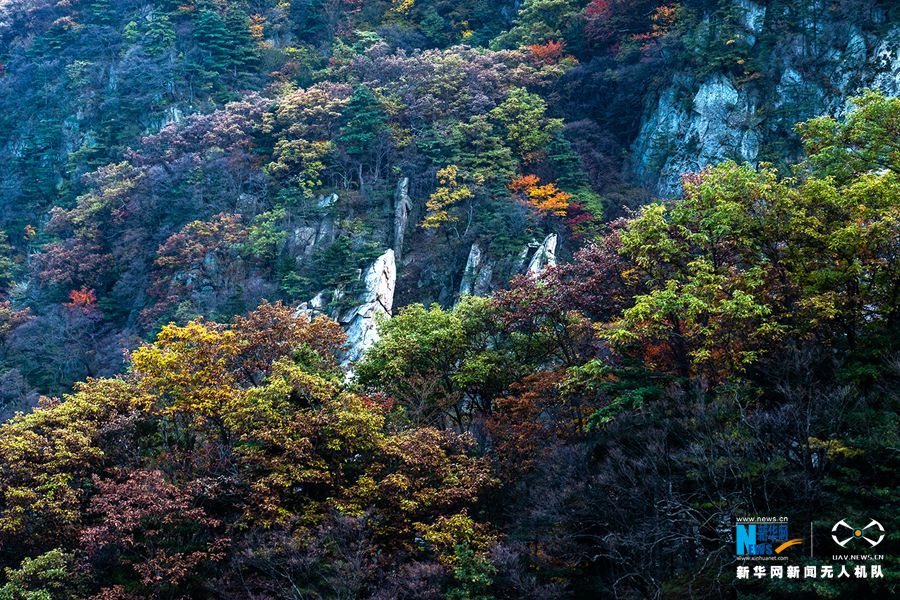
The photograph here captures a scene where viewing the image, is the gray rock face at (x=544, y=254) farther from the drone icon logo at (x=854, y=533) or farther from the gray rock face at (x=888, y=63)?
the drone icon logo at (x=854, y=533)

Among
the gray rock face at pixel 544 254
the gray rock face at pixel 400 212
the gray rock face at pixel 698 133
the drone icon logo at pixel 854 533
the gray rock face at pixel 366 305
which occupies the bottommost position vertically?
the drone icon logo at pixel 854 533

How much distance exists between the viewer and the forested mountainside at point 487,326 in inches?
536

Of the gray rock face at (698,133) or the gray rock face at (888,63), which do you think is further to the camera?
the gray rock face at (698,133)

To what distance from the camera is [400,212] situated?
35406 mm

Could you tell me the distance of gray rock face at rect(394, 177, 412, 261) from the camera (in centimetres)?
3491

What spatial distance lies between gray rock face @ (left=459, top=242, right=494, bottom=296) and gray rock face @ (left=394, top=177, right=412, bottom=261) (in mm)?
3996

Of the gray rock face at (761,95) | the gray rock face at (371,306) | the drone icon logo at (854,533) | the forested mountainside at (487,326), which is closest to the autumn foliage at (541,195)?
the forested mountainside at (487,326)

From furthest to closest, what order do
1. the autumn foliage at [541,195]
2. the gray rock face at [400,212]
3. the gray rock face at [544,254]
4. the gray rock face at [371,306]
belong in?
1. the gray rock face at [400,212]
2. the autumn foliage at [541,195]
3. the gray rock face at [544,254]
4. the gray rock face at [371,306]

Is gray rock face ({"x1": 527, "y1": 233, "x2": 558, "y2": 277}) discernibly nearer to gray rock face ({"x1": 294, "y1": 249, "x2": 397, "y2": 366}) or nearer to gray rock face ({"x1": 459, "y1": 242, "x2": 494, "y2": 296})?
gray rock face ({"x1": 459, "y1": 242, "x2": 494, "y2": 296})

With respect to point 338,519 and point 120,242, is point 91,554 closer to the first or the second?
point 338,519

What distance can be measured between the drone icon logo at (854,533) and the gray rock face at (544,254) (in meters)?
20.5

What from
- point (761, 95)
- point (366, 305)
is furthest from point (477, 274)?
point (761, 95)

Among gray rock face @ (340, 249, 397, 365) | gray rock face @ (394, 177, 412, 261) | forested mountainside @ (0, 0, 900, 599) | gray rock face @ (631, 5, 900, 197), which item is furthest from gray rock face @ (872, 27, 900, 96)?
gray rock face @ (340, 249, 397, 365)

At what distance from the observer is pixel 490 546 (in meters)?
14.6
